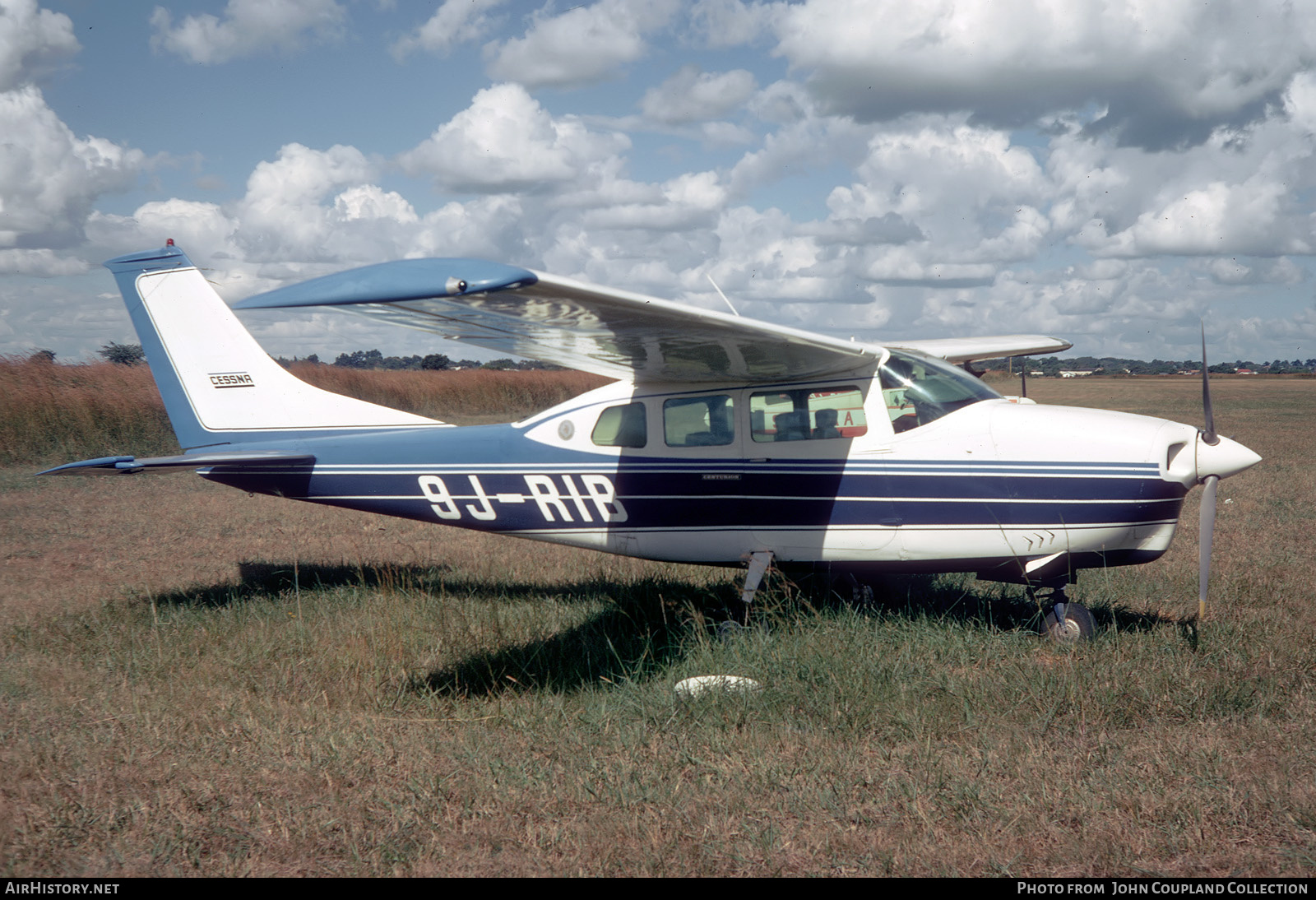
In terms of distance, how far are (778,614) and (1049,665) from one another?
75.0 inches

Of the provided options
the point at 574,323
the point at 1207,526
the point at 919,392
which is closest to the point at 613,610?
the point at 574,323

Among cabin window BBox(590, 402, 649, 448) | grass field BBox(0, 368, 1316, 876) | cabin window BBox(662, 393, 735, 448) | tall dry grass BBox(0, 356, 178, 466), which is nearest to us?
grass field BBox(0, 368, 1316, 876)

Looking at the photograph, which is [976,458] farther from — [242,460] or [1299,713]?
[242,460]

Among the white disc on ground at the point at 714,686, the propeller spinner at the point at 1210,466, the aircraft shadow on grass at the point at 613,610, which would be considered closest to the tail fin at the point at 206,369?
the aircraft shadow on grass at the point at 613,610

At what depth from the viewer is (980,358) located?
29.1 ft

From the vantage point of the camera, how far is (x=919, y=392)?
5957mm

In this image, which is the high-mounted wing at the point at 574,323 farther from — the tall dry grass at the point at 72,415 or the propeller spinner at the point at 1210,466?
the tall dry grass at the point at 72,415

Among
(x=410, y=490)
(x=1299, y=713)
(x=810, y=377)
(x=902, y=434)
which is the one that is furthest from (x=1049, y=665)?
(x=410, y=490)

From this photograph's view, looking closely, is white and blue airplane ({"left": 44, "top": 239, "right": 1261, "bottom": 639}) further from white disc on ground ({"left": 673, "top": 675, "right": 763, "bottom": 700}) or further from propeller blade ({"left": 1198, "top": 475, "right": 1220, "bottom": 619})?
white disc on ground ({"left": 673, "top": 675, "right": 763, "bottom": 700})

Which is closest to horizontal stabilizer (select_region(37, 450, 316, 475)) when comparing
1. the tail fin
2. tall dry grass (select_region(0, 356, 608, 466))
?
the tail fin

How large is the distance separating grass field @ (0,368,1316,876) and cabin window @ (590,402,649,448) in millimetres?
1375

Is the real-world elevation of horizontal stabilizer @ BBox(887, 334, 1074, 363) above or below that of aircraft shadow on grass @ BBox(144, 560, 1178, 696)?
above

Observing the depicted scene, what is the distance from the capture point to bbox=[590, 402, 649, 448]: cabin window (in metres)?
6.60

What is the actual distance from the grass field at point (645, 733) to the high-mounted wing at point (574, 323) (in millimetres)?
1802
